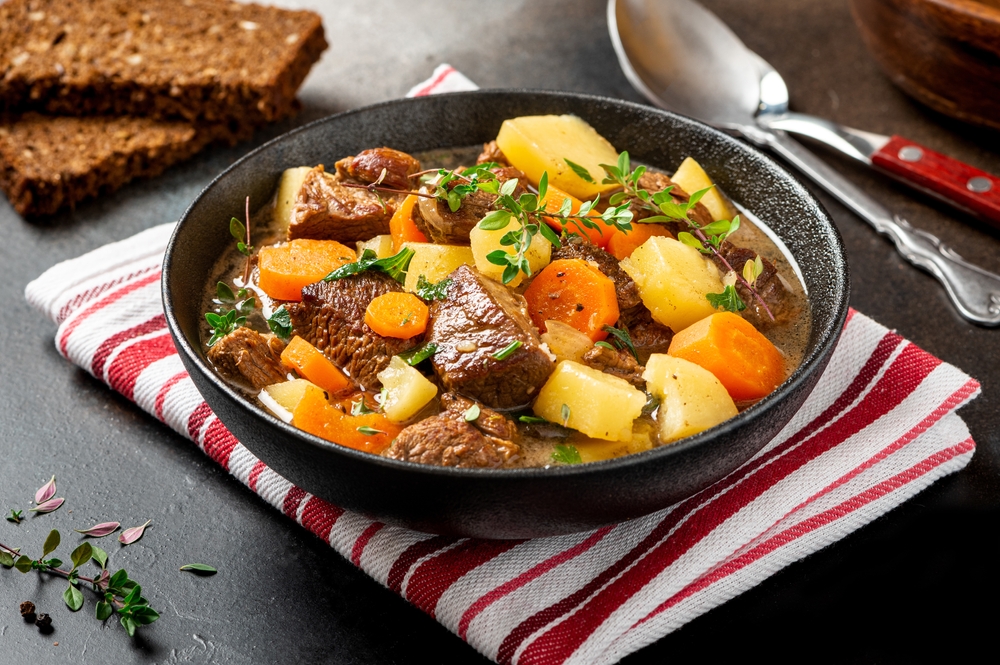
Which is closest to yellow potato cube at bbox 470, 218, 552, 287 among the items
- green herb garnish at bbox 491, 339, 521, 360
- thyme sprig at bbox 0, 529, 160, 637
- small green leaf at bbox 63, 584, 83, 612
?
green herb garnish at bbox 491, 339, 521, 360

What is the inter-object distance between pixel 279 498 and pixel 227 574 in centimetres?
21

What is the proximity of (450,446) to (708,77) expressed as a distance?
7.71ft

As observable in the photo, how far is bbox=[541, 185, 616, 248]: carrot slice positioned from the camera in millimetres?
2293

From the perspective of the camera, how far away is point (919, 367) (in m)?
2.49

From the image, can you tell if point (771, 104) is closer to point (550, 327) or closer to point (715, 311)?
point (715, 311)

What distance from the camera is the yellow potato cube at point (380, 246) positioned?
95.7 inches

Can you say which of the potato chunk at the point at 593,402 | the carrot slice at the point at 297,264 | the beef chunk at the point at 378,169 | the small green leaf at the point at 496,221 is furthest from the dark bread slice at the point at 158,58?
the potato chunk at the point at 593,402

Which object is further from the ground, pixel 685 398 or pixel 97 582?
pixel 685 398

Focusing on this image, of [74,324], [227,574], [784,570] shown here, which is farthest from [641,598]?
[74,324]

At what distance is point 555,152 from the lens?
2.62 metres

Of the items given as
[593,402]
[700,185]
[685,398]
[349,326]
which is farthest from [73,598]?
[700,185]

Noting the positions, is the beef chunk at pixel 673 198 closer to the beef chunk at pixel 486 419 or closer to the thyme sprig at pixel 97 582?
the beef chunk at pixel 486 419

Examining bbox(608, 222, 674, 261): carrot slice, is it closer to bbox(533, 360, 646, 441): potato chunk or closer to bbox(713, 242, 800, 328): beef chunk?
bbox(713, 242, 800, 328): beef chunk

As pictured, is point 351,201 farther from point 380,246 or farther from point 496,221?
point 496,221
